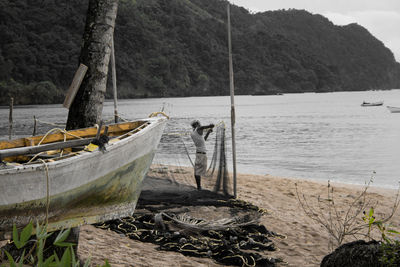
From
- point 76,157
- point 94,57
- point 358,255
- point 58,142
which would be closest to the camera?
point 358,255

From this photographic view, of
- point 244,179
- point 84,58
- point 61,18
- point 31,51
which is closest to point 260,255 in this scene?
point 84,58

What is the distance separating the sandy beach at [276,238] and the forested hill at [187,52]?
85.2 meters

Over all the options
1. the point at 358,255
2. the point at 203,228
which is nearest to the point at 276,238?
the point at 203,228

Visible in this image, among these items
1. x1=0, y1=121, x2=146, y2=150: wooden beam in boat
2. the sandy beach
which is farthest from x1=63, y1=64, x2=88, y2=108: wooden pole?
the sandy beach

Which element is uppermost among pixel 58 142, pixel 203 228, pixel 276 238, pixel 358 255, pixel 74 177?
pixel 58 142

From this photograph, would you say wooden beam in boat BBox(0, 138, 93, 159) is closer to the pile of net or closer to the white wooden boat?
the white wooden boat

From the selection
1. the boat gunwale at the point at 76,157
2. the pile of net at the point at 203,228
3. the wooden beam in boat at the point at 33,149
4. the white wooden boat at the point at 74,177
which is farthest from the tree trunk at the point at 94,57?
the pile of net at the point at 203,228

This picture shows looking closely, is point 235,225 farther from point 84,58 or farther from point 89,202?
point 84,58

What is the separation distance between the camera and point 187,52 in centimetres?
13212

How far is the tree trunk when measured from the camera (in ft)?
15.2

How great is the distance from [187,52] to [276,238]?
128 meters

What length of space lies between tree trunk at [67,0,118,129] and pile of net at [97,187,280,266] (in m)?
2.22

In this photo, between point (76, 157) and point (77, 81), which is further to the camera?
point (77, 81)

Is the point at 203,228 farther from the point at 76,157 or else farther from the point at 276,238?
the point at 76,157
